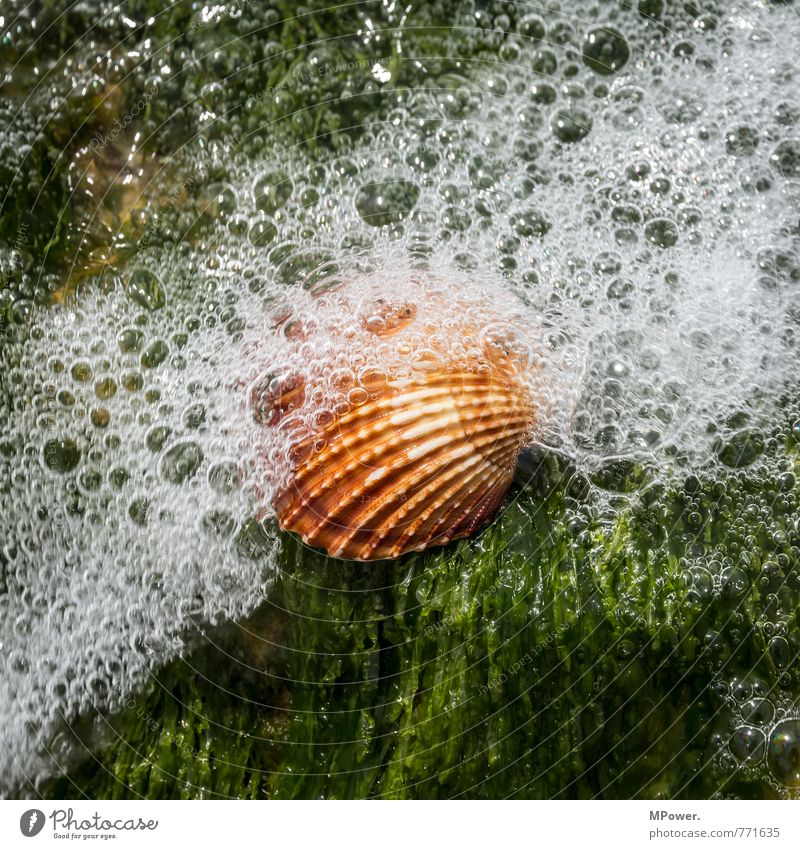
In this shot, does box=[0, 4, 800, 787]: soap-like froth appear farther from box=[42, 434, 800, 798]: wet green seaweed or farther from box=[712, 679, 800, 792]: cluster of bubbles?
box=[712, 679, 800, 792]: cluster of bubbles

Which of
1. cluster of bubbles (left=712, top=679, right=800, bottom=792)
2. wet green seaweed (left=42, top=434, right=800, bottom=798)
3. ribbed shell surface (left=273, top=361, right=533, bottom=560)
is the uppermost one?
ribbed shell surface (left=273, top=361, right=533, bottom=560)

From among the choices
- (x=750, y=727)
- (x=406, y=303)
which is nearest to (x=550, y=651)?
(x=750, y=727)

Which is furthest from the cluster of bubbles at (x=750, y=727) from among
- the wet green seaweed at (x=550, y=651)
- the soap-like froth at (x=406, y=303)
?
the soap-like froth at (x=406, y=303)

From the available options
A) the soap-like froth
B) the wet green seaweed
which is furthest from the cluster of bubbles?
the soap-like froth

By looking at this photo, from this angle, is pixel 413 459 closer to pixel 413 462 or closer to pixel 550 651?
pixel 413 462

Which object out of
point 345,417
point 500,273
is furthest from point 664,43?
point 345,417
